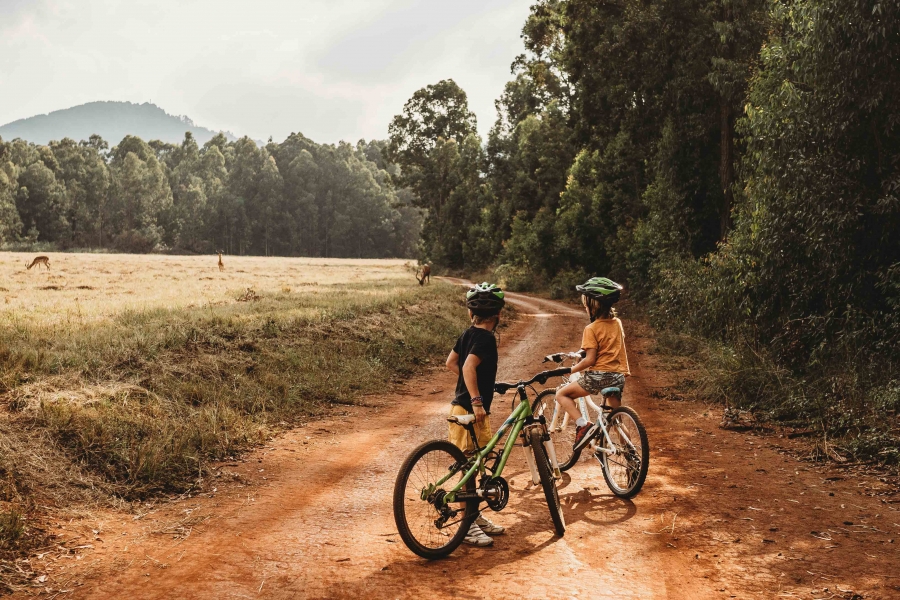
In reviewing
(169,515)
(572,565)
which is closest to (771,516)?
(572,565)

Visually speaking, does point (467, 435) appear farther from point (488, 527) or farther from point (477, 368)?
point (488, 527)

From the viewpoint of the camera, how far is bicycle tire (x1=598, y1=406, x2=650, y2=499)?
674cm

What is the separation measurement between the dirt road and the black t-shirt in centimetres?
126

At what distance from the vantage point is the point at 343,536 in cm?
575

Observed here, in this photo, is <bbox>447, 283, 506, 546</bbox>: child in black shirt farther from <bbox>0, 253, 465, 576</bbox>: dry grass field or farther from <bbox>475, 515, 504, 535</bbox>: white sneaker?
<bbox>0, 253, 465, 576</bbox>: dry grass field

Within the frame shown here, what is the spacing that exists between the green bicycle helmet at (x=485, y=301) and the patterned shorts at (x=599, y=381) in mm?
1964

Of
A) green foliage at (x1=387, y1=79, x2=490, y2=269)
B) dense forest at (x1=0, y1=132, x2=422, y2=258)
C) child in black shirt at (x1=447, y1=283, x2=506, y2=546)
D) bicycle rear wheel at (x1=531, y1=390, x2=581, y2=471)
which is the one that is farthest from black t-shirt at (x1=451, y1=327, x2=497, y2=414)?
dense forest at (x1=0, y1=132, x2=422, y2=258)

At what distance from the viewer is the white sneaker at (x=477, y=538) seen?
5578 millimetres

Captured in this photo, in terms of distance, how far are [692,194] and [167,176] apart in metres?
125

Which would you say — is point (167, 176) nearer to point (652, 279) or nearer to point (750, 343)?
point (652, 279)

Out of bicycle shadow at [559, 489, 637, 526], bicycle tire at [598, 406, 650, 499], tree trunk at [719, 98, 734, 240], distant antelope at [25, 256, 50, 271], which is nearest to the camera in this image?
bicycle shadow at [559, 489, 637, 526]

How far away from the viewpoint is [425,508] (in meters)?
5.31

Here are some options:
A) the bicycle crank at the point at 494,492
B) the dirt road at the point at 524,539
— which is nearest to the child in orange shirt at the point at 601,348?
the dirt road at the point at 524,539

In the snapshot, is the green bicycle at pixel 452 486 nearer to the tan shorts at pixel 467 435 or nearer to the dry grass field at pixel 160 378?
the tan shorts at pixel 467 435
